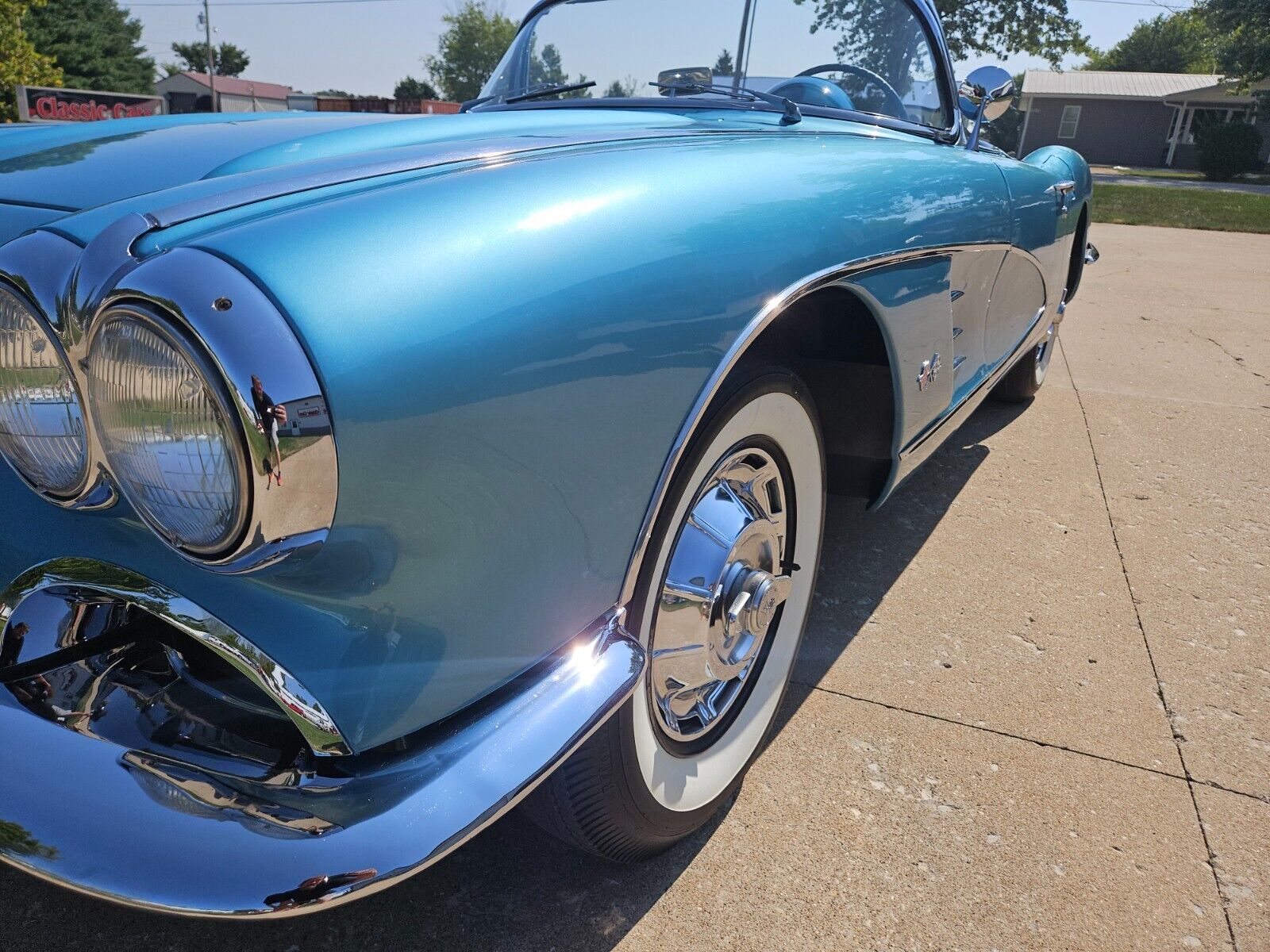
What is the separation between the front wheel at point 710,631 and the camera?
1311mm

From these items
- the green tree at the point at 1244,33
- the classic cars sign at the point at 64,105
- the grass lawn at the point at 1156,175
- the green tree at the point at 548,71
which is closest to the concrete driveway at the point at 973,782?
the green tree at the point at 548,71

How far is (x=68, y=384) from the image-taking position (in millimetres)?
997

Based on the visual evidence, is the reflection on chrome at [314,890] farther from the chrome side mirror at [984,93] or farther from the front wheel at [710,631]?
the chrome side mirror at [984,93]

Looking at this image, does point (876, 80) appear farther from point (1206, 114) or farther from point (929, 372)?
point (1206, 114)

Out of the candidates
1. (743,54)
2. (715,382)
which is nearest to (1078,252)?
(743,54)

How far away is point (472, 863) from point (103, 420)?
975mm

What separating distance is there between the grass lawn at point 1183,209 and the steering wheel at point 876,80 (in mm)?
12624

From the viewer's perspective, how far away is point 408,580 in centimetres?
96

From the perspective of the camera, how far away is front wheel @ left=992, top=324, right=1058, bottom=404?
4102mm

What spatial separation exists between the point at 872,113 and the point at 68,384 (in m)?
2.16

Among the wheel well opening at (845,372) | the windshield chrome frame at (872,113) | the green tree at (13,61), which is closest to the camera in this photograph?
the wheel well opening at (845,372)

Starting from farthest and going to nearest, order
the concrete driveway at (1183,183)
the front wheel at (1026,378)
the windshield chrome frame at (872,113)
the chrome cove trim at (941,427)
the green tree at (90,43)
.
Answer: the green tree at (90,43) → the concrete driveway at (1183,183) → the front wheel at (1026,378) → the windshield chrome frame at (872,113) → the chrome cove trim at (941,427)

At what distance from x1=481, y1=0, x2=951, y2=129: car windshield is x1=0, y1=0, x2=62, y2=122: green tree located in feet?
61.5

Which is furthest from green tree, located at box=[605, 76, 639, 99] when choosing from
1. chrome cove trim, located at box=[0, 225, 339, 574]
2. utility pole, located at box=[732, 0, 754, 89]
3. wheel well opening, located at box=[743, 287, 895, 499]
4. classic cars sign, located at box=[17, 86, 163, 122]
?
classic cars sign, located at box=[17, 86, 163, 122]
